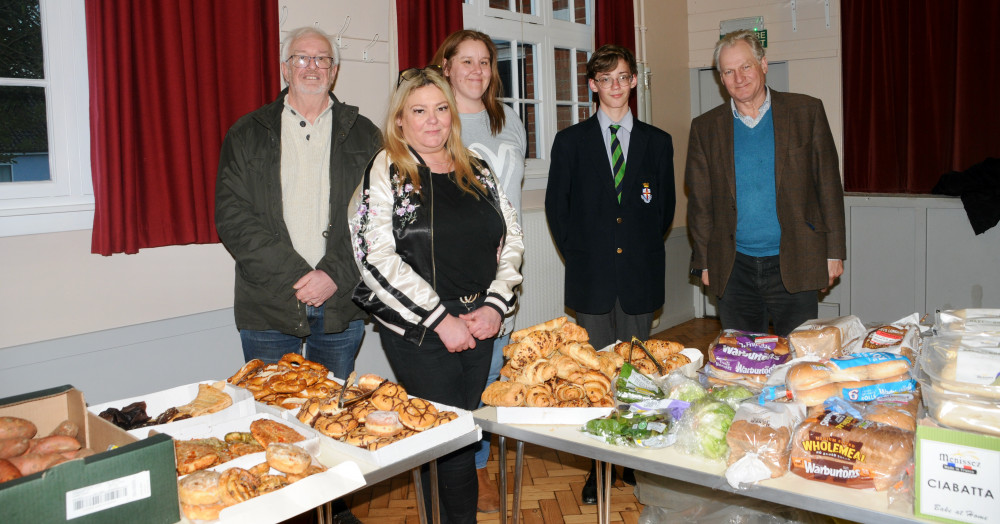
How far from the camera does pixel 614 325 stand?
3154 mm

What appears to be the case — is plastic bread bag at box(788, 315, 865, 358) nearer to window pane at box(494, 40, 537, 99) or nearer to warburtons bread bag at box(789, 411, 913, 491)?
warburtons bread bag at box(789, 411, 913, 491)

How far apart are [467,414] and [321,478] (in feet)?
1.34

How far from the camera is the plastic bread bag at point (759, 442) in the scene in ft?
4.95

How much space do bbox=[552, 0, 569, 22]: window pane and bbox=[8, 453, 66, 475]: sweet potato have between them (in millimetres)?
4551

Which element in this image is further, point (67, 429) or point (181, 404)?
point (181, 404)

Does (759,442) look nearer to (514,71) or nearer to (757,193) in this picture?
(757,193)

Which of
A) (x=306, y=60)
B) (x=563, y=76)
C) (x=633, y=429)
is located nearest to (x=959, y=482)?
(x=633, y=429)

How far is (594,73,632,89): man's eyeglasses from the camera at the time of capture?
115 inches

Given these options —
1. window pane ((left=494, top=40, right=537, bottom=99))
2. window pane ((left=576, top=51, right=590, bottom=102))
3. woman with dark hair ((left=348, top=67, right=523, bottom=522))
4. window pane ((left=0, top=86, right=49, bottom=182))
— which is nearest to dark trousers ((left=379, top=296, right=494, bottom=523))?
woman with dark hair ((left=348, top=67, right=523, bottom=522))

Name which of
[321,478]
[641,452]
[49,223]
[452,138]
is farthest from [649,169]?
[49,223]

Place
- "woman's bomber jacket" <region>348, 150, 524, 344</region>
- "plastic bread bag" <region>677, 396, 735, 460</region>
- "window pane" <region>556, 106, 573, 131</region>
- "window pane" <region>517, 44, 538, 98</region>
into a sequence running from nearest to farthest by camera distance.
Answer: "plastic bread bag" <region>677, 396, 735, 460</region> → "woman's bomber jacket" <region>348, 150, 524, 344</region> → "window pane" <region>517, 44, 538, 98</region> → "window pane" <region>556, 106, 573, 131</region>

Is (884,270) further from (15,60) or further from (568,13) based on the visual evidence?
(15,60)

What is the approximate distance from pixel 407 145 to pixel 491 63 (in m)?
0.77

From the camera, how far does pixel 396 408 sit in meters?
1.81
